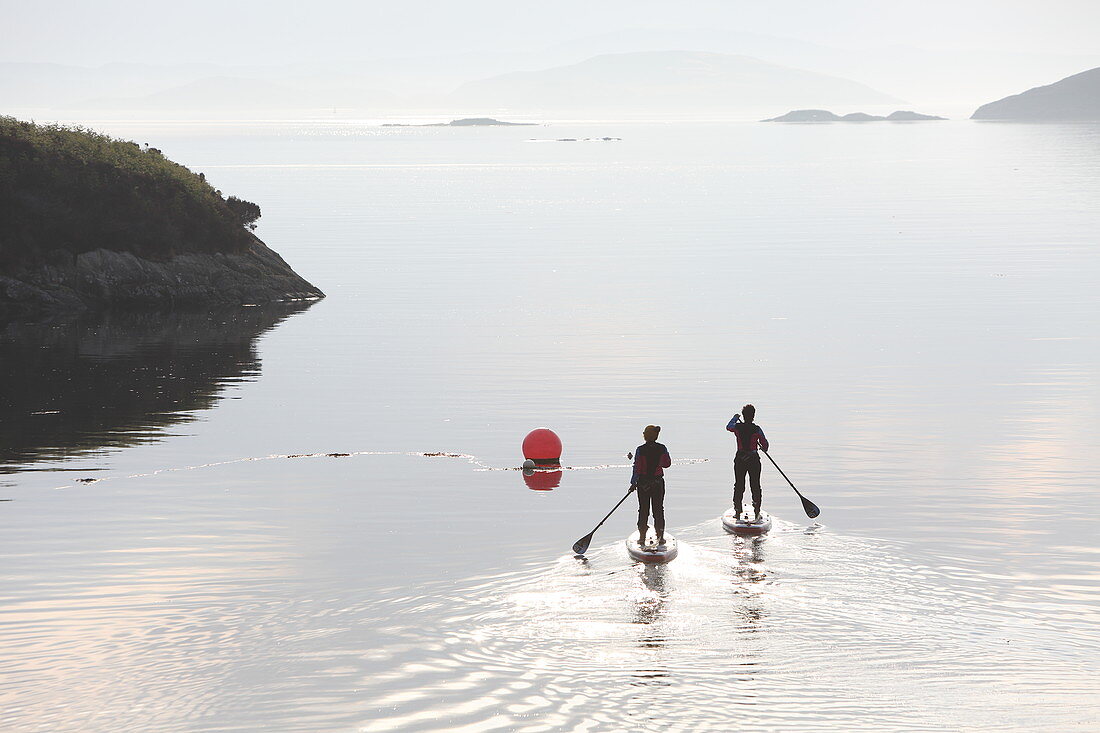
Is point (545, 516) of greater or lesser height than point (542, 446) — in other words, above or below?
below

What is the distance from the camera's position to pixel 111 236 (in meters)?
58.6

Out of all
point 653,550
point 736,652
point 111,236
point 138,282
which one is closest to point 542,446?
point 653,550

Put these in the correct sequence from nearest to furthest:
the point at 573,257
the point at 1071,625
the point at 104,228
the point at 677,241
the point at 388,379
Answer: the point at 1071,625
the point at 388,379
the point at 104,228
the point at 573,257
the point at 677,241

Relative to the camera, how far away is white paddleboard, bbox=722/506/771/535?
22047 mm

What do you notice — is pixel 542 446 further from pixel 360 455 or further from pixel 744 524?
pixel 744 524

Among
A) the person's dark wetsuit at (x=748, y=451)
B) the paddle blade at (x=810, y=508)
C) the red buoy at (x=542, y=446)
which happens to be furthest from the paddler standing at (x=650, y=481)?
the red buoy at (x=542, y=446)

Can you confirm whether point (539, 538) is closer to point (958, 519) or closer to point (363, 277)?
point (958, 519)

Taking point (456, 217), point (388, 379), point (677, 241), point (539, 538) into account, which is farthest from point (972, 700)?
point (456, 217)

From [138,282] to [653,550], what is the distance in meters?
42.6

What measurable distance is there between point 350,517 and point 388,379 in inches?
655

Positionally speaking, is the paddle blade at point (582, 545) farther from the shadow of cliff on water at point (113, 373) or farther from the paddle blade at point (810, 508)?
the shadow of cliff on water at point (113, 373)

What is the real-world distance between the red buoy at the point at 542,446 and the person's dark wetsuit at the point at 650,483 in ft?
23.3

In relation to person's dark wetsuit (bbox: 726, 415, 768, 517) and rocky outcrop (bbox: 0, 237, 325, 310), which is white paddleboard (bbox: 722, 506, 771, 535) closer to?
person's dark wetsuit (bbox: 726, 415, 768, 517)

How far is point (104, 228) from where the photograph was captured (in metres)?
58.5
